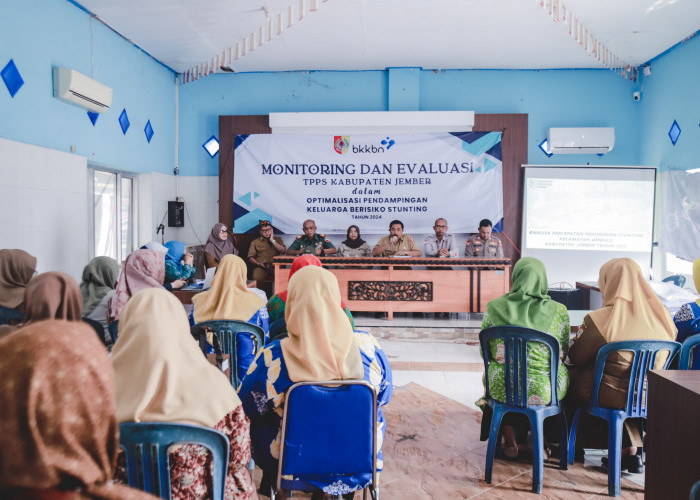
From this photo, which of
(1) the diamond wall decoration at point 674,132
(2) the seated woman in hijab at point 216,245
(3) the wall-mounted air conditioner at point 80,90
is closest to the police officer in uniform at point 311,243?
(2) the seated woman in hijab at point 216,245

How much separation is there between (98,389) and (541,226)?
6.55m

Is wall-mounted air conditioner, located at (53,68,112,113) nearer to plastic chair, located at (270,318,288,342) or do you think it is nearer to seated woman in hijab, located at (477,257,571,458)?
plastic chair, located at (270,318,288,342)

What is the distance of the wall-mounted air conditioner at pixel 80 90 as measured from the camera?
419 centimetres

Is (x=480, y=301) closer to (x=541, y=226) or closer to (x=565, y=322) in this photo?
(x=541, y=226)

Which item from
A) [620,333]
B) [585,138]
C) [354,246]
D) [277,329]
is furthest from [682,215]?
[277,329]

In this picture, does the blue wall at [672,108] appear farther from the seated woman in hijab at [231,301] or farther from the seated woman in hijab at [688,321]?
the seated woman in hijab at [231,301]

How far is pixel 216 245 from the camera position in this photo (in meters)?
6.38

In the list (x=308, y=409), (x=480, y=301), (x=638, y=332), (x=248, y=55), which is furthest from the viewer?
(x=248, y=55)

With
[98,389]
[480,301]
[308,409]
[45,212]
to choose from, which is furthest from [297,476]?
[480,301]

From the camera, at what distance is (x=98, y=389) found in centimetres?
62

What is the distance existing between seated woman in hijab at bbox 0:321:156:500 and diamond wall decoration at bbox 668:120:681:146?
21.7 ft

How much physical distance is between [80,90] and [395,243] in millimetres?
3788

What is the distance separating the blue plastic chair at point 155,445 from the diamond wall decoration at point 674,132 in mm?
6268

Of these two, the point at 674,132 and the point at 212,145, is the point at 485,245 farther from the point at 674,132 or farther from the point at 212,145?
the point at 212,145
